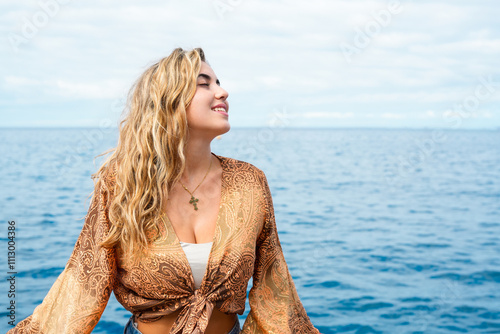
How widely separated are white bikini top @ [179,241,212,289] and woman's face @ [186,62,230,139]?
1.37ft

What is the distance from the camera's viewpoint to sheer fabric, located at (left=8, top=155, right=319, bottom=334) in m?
1.87

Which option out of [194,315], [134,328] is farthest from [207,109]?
[134,328]

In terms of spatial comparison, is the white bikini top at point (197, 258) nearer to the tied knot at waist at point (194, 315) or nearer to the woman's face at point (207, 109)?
the tied knot at waist at point (194, 315)

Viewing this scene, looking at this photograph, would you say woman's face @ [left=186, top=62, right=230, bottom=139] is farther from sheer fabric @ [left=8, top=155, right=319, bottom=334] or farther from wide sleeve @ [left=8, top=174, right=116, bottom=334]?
wide sleeve @ [left=8, top=174, right=116, bottom=334]

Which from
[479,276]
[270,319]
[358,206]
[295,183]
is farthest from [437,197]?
[270,319]

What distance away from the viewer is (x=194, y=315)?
186 centimetres

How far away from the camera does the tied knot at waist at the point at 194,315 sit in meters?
1.85

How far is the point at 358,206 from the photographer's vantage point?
595 inches

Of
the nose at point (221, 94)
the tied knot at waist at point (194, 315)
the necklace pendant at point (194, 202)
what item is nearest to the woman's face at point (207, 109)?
the nose at point (221, 94)

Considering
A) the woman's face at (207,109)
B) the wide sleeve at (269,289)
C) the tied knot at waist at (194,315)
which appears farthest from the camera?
the wide sleeve at (269,289)

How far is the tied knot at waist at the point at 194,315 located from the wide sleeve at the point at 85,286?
0.28 m

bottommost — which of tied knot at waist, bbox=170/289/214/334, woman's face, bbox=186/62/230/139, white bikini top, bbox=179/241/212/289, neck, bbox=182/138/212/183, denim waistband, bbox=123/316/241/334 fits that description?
denim waistband, bbox=123/316/241/334

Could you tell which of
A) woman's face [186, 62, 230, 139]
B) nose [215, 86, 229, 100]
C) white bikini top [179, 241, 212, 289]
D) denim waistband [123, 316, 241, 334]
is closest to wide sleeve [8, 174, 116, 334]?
denim waistband [123, 316, 241, 334]

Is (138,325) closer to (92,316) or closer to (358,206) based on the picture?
(92,316)
